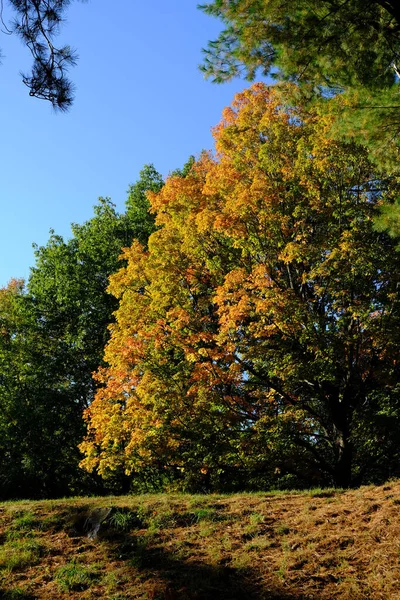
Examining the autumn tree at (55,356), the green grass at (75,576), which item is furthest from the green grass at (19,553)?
the autumn tree at (55,356)

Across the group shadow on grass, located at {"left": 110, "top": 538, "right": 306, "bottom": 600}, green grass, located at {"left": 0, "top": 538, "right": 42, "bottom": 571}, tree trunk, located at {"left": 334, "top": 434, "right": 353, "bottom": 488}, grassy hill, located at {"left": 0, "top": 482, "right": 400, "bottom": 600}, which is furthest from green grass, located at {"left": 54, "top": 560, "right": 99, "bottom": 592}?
tree trunk, located at {"left": 334, "top": 434, "right": 353, "bottom": 488}

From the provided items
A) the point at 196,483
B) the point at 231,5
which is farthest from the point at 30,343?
the point at 231,5

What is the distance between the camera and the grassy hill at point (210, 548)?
16.6 feet

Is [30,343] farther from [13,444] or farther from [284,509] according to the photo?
[284,509]

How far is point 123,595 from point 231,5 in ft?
25.8

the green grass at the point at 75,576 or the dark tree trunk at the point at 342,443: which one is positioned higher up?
the dark tree trunk at the point at 342,443

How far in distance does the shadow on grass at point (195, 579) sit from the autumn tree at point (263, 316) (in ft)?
16.8

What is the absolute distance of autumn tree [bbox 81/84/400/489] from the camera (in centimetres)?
1037

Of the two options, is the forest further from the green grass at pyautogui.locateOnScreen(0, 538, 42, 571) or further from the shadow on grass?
the shadow on grass

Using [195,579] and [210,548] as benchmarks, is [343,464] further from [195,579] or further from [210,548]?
[195,579]

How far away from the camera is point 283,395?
11477 mm

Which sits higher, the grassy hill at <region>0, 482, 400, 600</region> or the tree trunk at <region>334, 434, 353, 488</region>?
the tree trunk at <region>334, 434, 353, 488</region>

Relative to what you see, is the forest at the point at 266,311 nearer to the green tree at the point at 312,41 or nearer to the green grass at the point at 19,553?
the green tree at the point at 312,41

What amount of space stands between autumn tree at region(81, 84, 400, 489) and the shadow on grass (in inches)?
202
